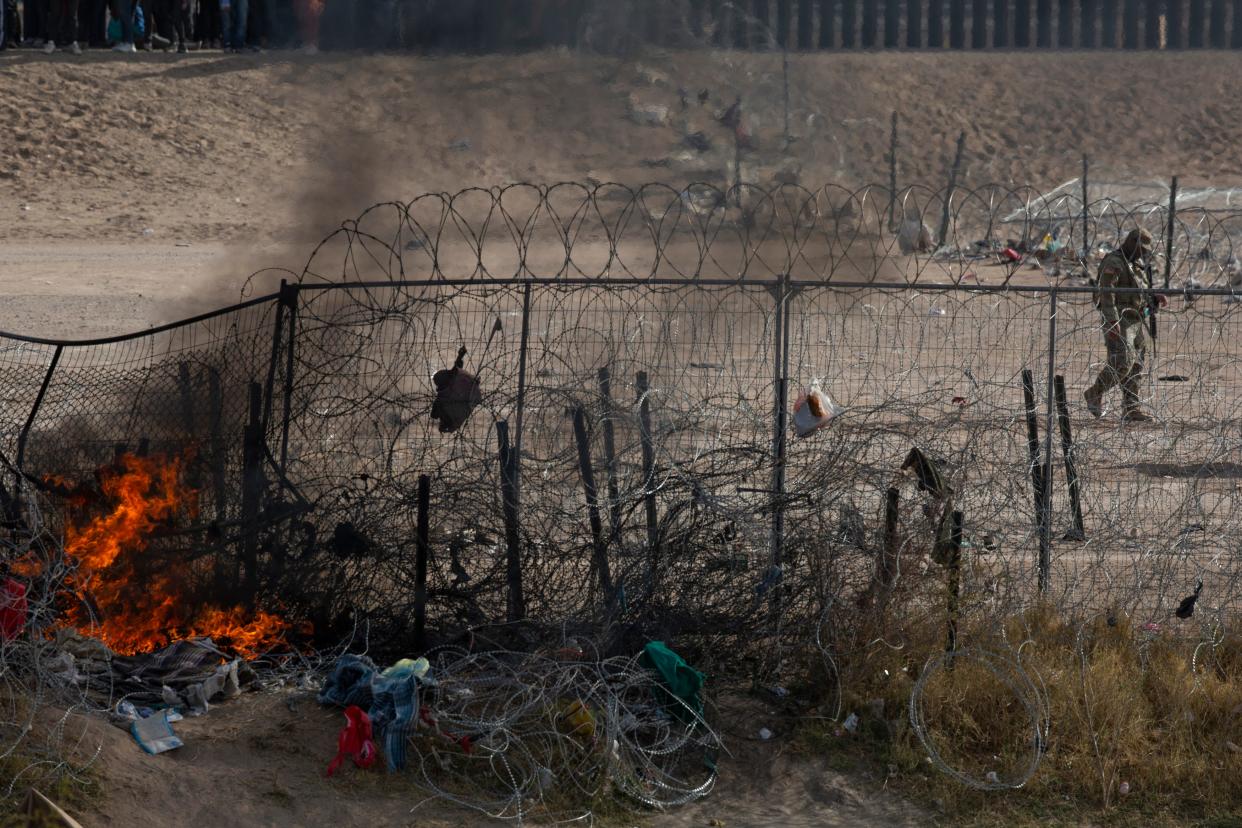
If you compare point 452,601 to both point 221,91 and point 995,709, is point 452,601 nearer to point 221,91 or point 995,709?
point 995,709

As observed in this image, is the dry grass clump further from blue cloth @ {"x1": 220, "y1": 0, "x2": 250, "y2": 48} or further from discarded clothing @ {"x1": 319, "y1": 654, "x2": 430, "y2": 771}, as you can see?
blue cloth @ {"x1": 220, "y1": 0, "x2": 250, "y2": 48}

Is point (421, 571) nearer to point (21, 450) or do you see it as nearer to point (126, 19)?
point (21, 450)

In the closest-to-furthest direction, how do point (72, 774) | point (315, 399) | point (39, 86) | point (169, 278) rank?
point (72, 774)
point (315, 399)
point (169, 278)
point (39, 86)

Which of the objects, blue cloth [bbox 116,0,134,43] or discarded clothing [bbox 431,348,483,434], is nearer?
discarded clothing [bbox 431,348,483,434]

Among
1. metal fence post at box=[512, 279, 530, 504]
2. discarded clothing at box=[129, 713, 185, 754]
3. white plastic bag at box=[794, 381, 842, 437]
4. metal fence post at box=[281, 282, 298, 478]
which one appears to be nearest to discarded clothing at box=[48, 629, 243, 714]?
discarded clothing at box=[129, 713, 185, 754]

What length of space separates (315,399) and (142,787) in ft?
7.93

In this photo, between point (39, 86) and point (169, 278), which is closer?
point (169, 278)

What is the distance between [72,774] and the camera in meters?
5.06

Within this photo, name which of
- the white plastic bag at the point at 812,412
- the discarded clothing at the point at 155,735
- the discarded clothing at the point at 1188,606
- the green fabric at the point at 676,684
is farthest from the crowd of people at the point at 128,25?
the discarded clothing at the point at 1188,606

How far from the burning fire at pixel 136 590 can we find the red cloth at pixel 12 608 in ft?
1.67

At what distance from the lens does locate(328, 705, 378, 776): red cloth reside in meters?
5.54

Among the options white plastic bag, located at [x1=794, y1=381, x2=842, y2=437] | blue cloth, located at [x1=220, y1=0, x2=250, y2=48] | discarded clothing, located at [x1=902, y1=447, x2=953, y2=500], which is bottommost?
discarded clothing, located at [x1=902, y1=447, x2=953, y2=500]

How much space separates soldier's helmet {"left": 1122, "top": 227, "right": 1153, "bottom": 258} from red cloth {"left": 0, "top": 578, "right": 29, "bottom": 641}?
9016 millimetres

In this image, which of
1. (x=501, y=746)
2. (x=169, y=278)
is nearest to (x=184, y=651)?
(x=501, y=746)
